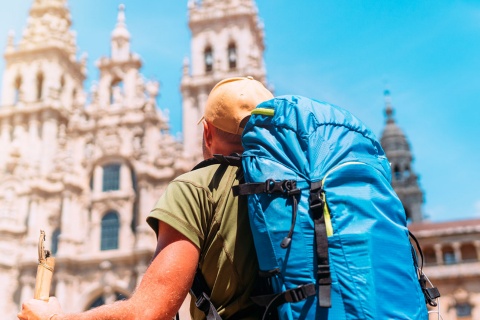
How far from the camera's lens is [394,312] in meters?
1.96

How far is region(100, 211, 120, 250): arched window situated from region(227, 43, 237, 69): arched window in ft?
32.9

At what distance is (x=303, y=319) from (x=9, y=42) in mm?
37953

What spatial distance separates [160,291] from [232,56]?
1172 inches

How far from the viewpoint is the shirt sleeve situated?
223 cm

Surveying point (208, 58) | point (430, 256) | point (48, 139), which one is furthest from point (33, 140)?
point (430, 256)

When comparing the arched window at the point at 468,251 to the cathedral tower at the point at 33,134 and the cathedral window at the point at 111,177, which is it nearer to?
the cathedral window at the point at 111,177

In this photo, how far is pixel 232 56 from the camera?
31.3 m

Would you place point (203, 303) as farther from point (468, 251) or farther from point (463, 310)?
point (468, 251)

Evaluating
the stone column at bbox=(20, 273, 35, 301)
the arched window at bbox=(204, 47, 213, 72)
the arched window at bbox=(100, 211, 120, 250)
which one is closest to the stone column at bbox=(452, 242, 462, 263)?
the arched window at bbox=(204, 47, 213, 72)

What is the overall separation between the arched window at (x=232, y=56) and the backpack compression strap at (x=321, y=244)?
1160 inches

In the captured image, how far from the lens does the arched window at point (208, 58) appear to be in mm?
31594

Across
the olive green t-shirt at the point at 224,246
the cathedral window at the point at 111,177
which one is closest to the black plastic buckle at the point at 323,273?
the olive green t-shirt at the point at 224,246

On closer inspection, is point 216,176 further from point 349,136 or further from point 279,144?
point 349,136

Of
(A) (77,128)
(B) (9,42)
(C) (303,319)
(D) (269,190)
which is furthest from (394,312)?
(B) (9,42)
